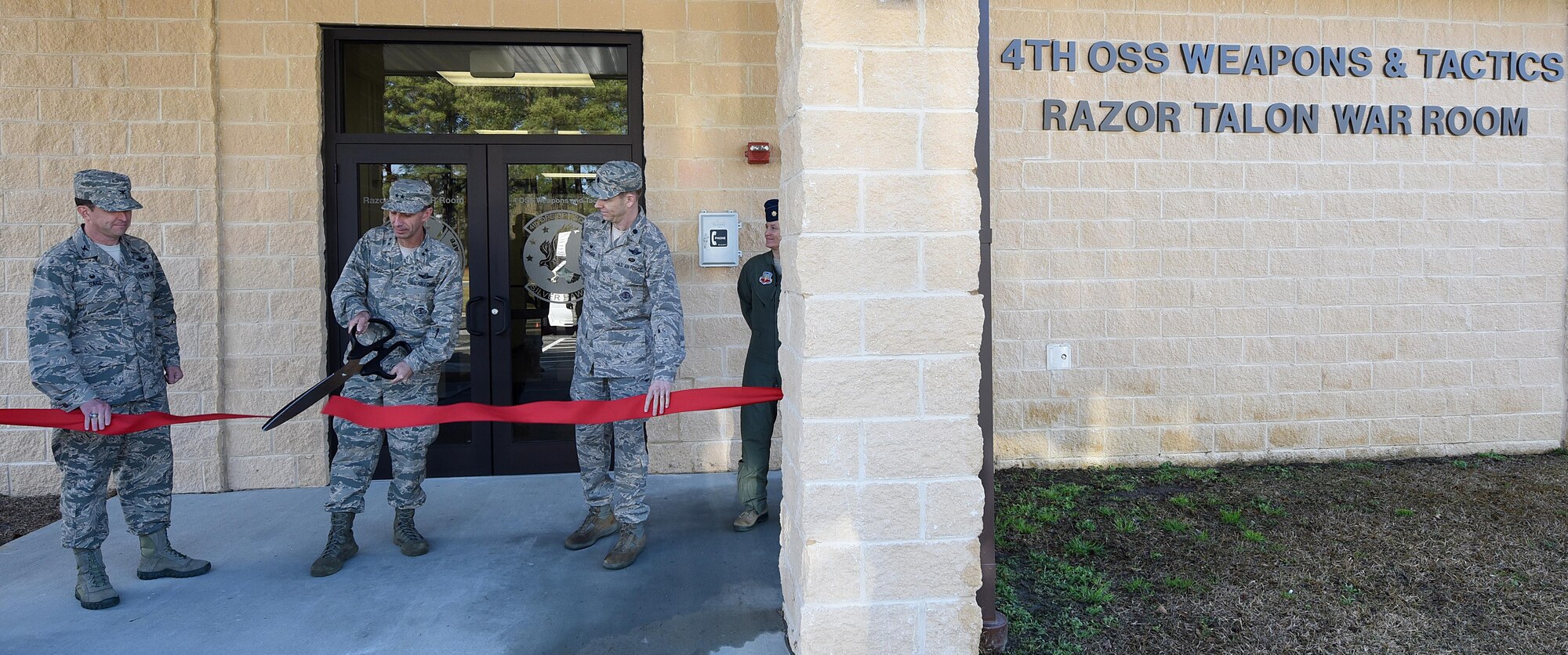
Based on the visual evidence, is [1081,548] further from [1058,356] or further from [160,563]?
[160,563]

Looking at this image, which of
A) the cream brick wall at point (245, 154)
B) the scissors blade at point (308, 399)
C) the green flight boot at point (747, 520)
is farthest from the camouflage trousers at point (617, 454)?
the cream brick wall at point (245, 154)

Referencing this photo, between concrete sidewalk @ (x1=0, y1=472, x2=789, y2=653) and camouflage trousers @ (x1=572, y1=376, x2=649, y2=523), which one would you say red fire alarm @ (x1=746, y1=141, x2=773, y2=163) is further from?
concrete sidewalk @ (x1=0, y1=472, x2=789, y2=653)

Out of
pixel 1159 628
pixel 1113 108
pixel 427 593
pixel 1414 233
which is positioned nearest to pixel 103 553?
pixel 427 593

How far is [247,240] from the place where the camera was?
16.6 feet

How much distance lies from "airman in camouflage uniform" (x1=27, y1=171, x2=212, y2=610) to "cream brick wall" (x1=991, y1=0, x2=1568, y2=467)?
14.7ft

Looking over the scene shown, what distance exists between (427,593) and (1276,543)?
12.7 feet

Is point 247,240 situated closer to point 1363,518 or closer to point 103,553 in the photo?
point 103,553

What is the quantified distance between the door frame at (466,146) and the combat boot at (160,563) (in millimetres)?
1548

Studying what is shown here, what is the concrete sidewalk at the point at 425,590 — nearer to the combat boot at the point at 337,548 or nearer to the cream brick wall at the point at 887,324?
the combat boot at the point at 337,548

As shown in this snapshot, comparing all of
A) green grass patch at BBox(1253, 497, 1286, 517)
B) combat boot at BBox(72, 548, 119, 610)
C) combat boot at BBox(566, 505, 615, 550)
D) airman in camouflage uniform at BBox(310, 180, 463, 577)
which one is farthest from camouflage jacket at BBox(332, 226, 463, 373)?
green grass patch at BBox(1253, 497, 1286, 517)

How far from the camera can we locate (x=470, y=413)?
3.60m

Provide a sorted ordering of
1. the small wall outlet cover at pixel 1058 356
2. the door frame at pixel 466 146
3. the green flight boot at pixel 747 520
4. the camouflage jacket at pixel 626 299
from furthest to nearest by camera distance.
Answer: the small wall outlet cover at pixel 1058 356, the door frame at pixel 466 146, the green flight boot at pixel 747 520, the camouflage jacket at pixel 626 299

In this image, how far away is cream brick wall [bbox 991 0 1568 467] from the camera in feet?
18.4

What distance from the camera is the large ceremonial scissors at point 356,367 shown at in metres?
3.44
